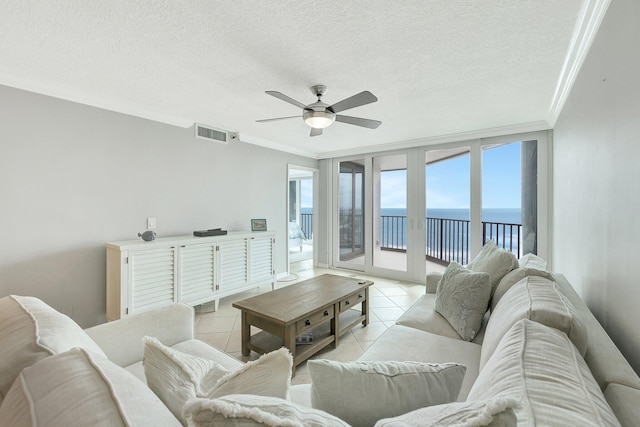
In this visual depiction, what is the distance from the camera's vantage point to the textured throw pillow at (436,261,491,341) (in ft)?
5.58

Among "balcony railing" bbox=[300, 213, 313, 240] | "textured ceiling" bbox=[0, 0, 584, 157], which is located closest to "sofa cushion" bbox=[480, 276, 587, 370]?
"textured ceiling" bbox=[0, 0, 584, 157]

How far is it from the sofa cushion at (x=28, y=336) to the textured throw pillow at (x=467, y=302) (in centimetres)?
190

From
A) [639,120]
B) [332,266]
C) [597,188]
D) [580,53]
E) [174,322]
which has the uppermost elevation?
[580,53]

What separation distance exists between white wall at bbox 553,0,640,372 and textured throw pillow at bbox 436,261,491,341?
1.76 ft

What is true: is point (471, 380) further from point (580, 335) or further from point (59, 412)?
point (59, 412)

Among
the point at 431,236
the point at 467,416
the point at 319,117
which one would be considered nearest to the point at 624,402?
the point at 467,416

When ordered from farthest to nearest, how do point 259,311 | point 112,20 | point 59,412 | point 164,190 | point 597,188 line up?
1. point 164,190
2. point 259,311
3. point 112,20
4. point 597,188
5. point 59,412

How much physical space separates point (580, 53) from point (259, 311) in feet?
9.25

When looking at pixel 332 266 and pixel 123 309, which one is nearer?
pixel 123 309

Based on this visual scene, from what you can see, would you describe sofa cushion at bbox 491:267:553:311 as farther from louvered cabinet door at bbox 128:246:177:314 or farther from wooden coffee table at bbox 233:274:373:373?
louvered cabinet door at bbox 128:246:177:314

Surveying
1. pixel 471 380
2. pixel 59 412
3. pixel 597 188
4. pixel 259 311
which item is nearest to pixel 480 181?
pixel 597 188

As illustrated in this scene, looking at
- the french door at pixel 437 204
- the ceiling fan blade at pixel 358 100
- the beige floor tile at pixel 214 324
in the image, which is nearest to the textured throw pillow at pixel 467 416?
the ceiling fan blade at pixel 358 100

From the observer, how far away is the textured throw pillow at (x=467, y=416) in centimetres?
46

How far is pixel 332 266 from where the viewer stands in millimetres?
5395
